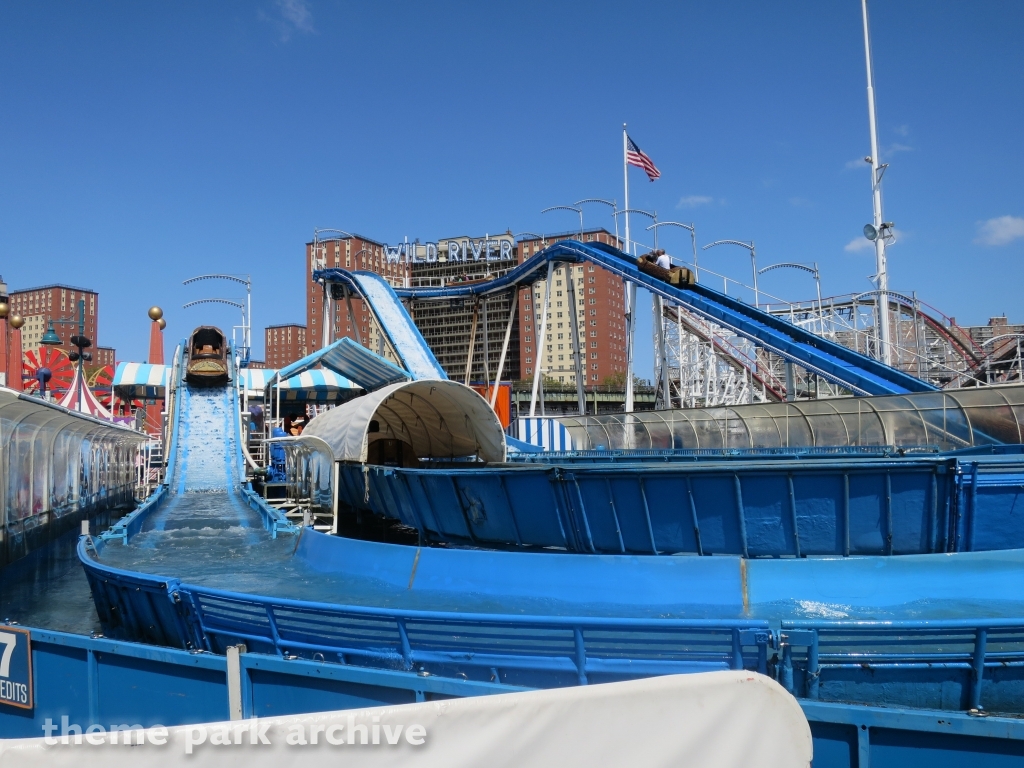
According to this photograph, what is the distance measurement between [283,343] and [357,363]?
13859 cm

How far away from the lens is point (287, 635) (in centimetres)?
643

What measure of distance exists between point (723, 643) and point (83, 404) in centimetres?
3646

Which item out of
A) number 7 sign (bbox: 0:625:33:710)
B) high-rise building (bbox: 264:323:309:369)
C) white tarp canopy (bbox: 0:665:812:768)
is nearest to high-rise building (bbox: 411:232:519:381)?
high-rise building (bbox: 264:323:309:369)

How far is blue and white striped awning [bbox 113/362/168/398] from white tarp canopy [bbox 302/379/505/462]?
16161 millimetres

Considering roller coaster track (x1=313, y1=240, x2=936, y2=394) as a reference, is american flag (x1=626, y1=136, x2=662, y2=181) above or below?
above

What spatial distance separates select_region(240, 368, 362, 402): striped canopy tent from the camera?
123 ft

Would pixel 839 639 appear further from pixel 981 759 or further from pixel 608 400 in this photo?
pixel 608 400

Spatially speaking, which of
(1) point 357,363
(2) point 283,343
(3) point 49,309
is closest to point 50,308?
(3) point 49,309

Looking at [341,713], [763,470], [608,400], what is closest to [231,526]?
[763,470]

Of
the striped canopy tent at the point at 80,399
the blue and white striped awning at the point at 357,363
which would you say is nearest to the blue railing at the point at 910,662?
the blue and white striped awning at the point at 357,363

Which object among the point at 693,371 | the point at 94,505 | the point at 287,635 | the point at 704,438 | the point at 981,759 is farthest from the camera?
the point at 693,371

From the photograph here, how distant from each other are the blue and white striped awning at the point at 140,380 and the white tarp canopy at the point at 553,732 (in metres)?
35.1

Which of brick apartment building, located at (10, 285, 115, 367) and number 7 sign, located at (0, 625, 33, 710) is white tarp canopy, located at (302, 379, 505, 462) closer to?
number 7 sign, located at (0, 625, 33, 710)

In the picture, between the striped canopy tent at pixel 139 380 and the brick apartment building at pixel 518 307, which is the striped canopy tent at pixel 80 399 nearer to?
the striped canopy tent at pixel 139 380
